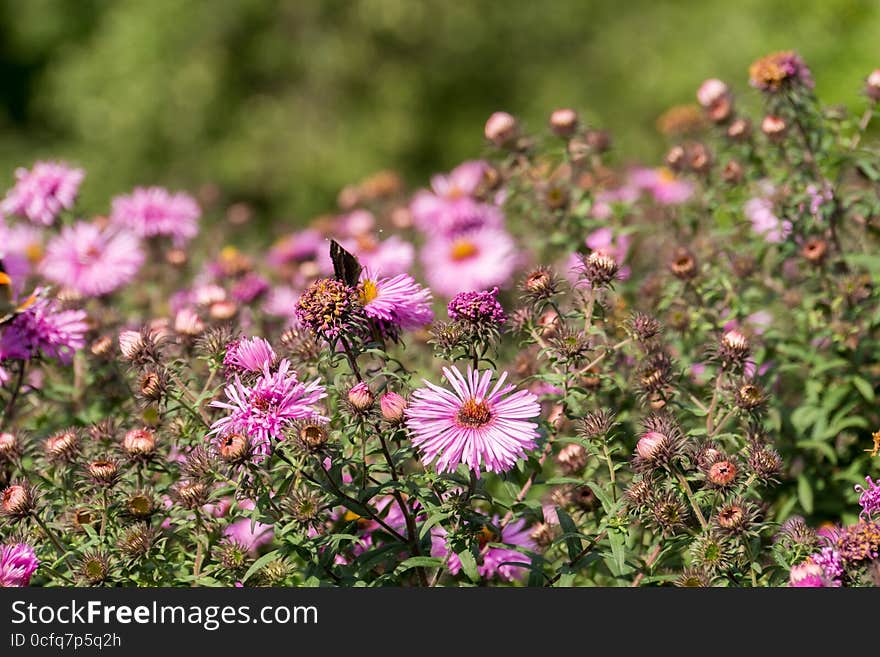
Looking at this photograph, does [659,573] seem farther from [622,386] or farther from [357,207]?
[357,207]

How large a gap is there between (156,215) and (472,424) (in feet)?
6.35

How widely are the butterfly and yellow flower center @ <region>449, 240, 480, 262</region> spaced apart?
145 cm

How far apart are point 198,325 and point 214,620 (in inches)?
28.9

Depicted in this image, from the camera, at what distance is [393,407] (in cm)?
168

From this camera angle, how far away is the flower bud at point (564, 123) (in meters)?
2.87

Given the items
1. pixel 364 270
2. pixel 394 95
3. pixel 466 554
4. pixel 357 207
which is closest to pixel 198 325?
pixel 364 270

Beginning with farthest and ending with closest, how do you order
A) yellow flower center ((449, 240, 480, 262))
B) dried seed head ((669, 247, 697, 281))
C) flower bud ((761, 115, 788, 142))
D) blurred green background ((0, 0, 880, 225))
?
blurred green background ((0, 0, 880, 225))
yellow flower center ((449, 240, 480, 262))
flower bud ((761, 115, 788, 142))
dried seed head ((669, 247, 697, 281))

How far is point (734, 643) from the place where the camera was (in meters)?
1.54

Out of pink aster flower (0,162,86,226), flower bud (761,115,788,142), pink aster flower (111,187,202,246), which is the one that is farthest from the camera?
pink aster flower (111,187,202,246)

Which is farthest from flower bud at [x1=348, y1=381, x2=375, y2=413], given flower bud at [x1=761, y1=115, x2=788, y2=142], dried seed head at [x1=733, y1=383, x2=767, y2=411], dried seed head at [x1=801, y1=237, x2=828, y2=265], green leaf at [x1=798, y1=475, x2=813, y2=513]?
flower bud at [x1=761, y1=115, x2=788, y2=142]

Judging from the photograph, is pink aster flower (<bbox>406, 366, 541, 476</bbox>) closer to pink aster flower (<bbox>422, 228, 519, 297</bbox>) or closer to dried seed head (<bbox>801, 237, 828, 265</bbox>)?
dried seed head (<bbox>801, 237, 828, 265</bbox>)

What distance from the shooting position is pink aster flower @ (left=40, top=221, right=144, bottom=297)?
9.39ft

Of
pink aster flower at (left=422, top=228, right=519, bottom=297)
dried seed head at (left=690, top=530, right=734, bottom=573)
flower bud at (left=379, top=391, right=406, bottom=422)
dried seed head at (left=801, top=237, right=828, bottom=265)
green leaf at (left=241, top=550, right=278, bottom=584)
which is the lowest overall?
dried seed head at (left=690, top=530, right=734, bottom=573)

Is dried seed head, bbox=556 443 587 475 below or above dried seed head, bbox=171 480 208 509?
above
